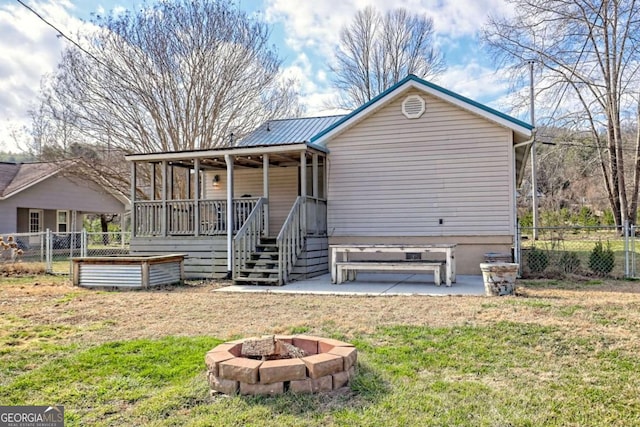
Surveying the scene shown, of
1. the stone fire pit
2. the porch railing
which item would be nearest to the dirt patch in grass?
the stone fire pit

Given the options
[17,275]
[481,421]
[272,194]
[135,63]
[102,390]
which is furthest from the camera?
[135,63]

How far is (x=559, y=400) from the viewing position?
3350mm

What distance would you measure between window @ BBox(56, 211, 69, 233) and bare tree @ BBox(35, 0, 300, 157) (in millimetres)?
8521

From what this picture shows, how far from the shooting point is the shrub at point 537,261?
11109 mm

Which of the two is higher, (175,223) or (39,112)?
(39,112)

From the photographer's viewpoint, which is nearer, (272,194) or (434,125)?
(434,125)

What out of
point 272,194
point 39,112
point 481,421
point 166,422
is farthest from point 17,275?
point 481,421

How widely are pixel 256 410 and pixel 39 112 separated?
65.5 ft

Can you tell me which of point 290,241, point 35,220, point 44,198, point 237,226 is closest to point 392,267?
point 290,241

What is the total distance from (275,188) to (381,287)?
614 cm

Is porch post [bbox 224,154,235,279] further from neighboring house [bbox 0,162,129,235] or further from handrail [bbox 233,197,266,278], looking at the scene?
neighboring house [bbox 0,162,129,235]

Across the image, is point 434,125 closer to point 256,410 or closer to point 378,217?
point 378,217

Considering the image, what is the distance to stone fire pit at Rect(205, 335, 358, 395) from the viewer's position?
340 centimetres

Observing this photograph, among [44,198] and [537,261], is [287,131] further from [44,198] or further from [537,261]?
[44,198]
